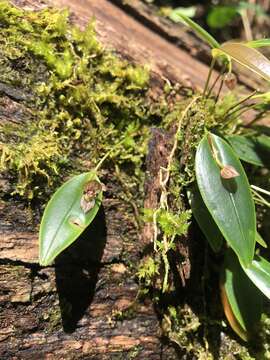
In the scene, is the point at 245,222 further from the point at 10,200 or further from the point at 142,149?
the point at 10,200

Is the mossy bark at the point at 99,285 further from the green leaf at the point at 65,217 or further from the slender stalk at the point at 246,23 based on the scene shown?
the slender stalk at the point at 246,23

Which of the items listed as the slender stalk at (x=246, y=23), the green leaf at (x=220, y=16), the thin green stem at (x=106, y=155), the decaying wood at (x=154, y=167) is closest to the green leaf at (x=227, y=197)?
the decaying wood at (x=154, y=167)

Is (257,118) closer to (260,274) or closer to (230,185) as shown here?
(230,185)

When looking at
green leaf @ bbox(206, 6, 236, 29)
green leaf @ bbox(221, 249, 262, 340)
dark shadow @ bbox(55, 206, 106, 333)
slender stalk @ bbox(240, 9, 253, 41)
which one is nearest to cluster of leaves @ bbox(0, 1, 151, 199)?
dark shadow @ bbox(55, 206, 106, 333)

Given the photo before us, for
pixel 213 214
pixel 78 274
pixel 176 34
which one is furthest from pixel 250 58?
pixel 176 34

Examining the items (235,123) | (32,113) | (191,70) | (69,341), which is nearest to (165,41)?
(191,70)
